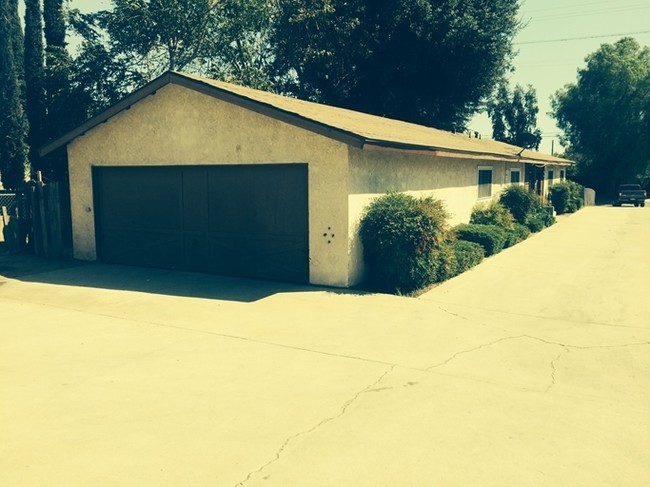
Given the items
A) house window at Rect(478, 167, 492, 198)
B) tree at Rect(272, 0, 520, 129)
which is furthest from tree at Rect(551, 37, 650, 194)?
house window at Rect(478, 167, 492, 198)

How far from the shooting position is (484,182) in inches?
810

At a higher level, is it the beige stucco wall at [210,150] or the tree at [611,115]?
the tree at [611,115]

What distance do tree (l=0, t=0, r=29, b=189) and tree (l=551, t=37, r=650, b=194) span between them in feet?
138

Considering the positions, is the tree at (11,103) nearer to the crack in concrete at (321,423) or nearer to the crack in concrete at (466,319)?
the crack in concrete at (466,319)

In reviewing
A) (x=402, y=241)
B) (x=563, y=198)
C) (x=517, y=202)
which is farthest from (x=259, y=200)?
(x=563, y=198)

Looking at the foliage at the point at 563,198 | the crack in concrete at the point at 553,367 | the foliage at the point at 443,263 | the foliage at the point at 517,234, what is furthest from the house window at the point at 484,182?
the crack in concrete at the point at 553,367

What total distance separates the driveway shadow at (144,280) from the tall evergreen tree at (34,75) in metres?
10.5

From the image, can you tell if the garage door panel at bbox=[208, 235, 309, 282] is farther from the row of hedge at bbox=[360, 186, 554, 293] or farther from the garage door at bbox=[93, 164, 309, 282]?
the row of hedge at bbox=[360, 186, 554, 293]

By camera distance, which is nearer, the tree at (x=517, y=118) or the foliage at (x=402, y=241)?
the foliage at (x=402, y=241)

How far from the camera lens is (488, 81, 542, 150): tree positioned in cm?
5766

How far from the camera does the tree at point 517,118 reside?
57656 millimetres

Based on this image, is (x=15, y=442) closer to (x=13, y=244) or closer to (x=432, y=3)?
(x=13, y=244)

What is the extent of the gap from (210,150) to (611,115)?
4266cm

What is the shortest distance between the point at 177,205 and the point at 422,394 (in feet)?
29.5
